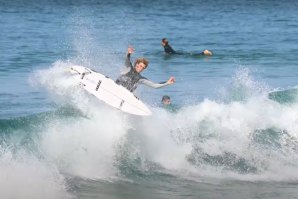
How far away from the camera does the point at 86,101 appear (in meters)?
18.1

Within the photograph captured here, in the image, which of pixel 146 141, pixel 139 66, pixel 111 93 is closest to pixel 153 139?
pixel 146 141

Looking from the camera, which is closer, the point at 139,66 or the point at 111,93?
the point at 139,66

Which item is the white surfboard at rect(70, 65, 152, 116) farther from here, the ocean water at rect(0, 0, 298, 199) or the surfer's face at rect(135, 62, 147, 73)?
the surfer's face at rect(135, 62, 147, 73)

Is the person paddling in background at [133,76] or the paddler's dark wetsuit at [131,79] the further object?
the paddler's dark wetsuit at [131,79]

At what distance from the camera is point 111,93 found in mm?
16922

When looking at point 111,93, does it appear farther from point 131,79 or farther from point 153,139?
point 153,139

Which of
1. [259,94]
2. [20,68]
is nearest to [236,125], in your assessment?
[259,94]

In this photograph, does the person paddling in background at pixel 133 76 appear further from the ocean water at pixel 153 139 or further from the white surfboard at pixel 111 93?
the ocean water at pixel 153 139

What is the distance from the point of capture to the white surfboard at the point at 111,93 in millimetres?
16750

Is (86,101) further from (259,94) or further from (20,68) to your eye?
(20,68)

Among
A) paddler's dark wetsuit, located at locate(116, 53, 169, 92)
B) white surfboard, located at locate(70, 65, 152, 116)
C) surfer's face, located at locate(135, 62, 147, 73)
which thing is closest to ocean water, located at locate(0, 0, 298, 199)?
white surfboard, located at locate(70, 65, 152, 116)

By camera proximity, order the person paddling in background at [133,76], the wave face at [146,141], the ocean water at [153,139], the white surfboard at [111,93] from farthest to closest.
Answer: the white surfboard at [111,93], the person paddling in background at [133,76], the wave face at [146,141], the ocean water at [153,139]

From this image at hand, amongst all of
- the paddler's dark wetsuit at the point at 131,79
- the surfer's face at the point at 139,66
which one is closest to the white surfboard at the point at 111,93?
the paddler's dark wetsuit at the point at 131,79

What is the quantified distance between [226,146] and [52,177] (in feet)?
18.4
